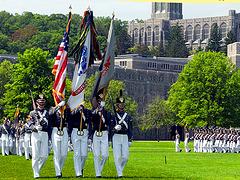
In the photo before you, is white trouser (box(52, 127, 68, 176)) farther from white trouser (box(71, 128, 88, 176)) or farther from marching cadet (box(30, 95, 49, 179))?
white trouser (box(71, 128, 88, 176))

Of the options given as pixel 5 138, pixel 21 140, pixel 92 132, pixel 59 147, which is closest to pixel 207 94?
pixel 5 138

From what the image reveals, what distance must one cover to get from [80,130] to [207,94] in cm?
6536

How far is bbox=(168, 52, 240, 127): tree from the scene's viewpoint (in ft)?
295

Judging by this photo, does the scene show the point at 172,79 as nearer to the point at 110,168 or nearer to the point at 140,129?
the point at 140,129

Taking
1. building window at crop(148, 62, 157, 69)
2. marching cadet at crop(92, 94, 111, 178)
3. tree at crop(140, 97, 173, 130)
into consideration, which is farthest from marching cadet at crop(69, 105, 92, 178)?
building window at crop(148, 62, 157, 69)

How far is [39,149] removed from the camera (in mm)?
25672

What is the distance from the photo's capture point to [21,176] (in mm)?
26234

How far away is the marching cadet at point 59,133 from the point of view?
25750 millimetres

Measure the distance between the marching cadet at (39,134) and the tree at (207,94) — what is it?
63.9 m

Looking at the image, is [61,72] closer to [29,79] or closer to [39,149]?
[39,149]

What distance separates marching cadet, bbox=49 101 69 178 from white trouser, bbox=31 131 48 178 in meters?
0.26

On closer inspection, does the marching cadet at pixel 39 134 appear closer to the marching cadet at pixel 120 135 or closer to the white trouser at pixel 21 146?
the marching cadet at pixel 120 135

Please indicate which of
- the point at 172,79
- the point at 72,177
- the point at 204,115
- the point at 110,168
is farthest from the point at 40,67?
the point at 172,79

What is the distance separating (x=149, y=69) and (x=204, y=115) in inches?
3385
